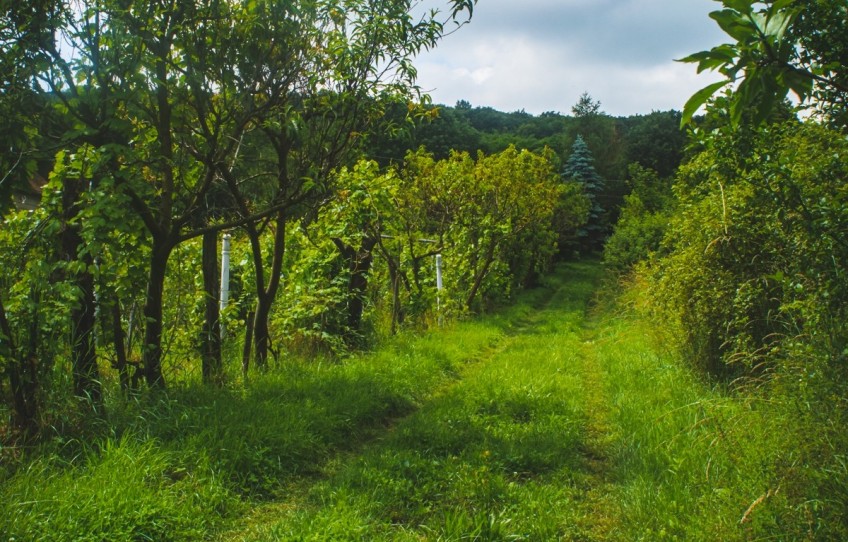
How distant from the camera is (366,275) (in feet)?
31.0

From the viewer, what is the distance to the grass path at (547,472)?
3516mm

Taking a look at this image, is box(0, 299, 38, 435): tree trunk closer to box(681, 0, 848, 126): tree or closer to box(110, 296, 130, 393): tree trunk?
box(110, 296, 130, 393): tree trunk

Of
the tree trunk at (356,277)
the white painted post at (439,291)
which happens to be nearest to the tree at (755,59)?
the tree trunk at (356,277)

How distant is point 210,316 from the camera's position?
6.39 metres

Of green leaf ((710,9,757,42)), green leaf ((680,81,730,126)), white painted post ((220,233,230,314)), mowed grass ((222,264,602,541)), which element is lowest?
mowed grass ((222,264,602,541))

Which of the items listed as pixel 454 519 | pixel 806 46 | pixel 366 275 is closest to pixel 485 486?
pixel 454 519

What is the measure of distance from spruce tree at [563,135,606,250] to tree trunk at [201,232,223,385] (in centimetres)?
4096

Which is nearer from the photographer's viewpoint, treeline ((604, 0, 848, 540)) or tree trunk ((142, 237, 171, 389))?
treeline ((604, 0, 848, 540))

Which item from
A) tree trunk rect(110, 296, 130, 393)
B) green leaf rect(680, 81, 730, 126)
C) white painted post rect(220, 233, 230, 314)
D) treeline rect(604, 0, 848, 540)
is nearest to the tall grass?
tree trunk rect(110, 296, 130, 393)

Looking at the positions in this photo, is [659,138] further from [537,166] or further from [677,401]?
[677,401]

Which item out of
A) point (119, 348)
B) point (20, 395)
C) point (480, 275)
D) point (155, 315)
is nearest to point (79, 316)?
point (119, 348)

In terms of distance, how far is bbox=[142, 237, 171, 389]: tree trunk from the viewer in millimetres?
5395

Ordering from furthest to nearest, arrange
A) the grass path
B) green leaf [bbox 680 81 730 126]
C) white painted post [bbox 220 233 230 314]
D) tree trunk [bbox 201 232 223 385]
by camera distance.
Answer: white painted post [bbox 220 233 230 314] → tree trunk [bbox 201 232 223 385] → the grass path → green leaf [bbox 680 81 730 126]

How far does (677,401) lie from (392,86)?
435cm
